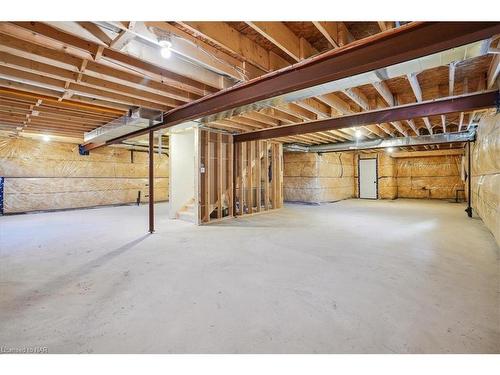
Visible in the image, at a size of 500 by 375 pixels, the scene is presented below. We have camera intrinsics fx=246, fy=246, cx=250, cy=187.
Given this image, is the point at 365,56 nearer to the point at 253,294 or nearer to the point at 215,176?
the point at 253,294

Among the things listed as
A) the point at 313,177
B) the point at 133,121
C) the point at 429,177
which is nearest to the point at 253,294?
the point at 133,121

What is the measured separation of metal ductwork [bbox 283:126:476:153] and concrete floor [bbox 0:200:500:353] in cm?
286

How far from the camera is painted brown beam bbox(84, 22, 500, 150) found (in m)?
1.69

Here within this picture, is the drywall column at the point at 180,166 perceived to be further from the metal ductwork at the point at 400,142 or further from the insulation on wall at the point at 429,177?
the insulation on wall at the point at 429,177

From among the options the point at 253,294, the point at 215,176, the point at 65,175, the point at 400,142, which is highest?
the point at 400,142

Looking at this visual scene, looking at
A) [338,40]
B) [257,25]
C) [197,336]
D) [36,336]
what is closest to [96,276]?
[36,336]

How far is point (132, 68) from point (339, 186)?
388 inches

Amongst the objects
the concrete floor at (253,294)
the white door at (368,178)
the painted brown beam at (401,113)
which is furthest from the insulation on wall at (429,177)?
the painted brown beam at (401,113)

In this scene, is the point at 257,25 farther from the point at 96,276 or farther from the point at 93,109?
the point at 93,109

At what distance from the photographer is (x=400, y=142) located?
692 centimetres

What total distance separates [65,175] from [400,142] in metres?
10.2

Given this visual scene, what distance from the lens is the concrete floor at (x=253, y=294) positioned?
153cm

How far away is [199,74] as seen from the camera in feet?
9.24

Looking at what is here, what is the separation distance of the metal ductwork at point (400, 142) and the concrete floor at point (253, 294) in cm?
286
